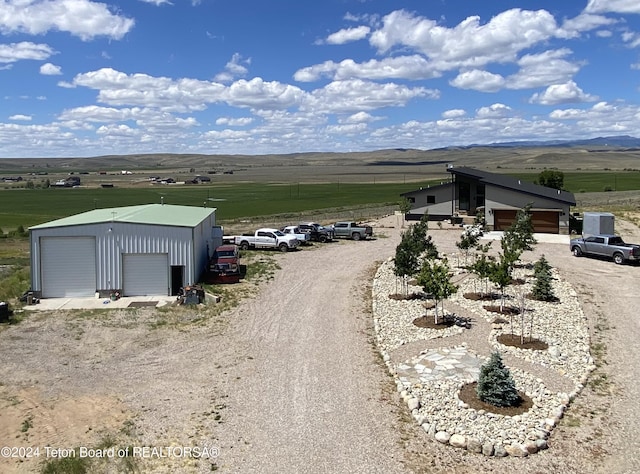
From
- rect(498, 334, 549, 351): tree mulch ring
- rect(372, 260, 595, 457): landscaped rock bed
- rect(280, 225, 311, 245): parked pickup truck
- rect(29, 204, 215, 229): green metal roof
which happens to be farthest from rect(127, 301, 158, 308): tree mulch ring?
rect(280, 225, 311, 245): parked pickup truck

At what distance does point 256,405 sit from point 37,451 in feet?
16.8

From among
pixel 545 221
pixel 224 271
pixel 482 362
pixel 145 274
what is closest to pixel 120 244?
pixel 145 274

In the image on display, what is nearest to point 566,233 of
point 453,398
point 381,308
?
point 381,308

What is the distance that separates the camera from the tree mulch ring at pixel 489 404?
1413 cm

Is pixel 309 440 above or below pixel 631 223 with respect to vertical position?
below

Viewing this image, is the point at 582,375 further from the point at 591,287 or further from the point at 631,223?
the point at 631,223

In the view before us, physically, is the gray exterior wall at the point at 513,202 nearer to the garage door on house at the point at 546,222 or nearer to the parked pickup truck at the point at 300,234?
the garage door on house at the point at 546,222

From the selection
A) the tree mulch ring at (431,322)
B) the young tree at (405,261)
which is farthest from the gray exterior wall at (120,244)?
the tree mulch ring at (431,322)

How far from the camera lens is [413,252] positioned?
27.3m

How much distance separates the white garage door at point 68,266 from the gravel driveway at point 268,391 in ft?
11.1

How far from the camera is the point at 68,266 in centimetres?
2766

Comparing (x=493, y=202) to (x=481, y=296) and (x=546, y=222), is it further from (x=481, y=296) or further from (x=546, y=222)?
(x=481, y=296)

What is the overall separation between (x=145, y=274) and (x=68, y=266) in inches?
142

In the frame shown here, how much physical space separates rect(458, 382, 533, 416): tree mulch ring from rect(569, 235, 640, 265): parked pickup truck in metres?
22.1
